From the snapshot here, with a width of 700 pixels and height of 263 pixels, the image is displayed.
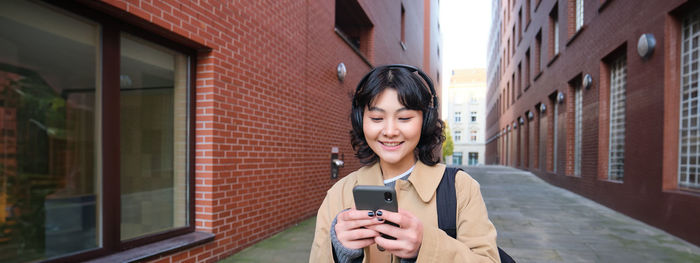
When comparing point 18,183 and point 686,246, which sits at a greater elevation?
point 18,183

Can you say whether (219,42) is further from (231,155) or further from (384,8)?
(384,8)

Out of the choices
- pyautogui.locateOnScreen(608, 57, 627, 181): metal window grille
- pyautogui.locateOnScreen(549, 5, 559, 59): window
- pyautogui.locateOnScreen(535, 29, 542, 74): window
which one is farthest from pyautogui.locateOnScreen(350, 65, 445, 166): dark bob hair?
pyautogui.locateOnScreen(535, 29, 542, 74): window

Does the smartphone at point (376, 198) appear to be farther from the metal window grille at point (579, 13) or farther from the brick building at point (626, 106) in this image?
the metal window grille at point (579, 13)

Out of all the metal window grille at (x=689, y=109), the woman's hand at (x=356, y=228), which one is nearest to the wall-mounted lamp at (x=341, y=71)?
the metal window grille at (x=689, y=109)

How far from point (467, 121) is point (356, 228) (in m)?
63.6

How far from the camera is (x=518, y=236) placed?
5.75m

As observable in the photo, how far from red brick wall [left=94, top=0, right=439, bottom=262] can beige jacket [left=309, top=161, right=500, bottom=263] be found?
2520mm

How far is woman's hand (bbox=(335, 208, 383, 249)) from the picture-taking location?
117cm

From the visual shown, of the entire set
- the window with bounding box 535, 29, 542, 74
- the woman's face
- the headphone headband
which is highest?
the window with bounding box 535, 29, 542, 74

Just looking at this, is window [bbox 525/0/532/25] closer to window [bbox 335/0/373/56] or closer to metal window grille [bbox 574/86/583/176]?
metal window grille [bbox 574/86/583/176]

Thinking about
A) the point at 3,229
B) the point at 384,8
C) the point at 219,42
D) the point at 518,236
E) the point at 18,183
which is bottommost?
the point at 518,236

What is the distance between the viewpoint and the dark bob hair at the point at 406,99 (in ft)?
4.88

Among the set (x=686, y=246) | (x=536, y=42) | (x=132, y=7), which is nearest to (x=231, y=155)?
(x=132, y=7)

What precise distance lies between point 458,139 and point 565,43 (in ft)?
170
